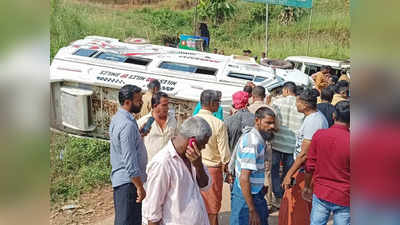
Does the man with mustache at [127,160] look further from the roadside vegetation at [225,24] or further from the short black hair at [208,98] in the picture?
the roadside vegetation at [225,24]

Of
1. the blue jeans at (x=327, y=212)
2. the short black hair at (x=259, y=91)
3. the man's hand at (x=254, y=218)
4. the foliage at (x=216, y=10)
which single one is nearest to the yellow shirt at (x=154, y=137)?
the man's hand at (x=254, y=218)

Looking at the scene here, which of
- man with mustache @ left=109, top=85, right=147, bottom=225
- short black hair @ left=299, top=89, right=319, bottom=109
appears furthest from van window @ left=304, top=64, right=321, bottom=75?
man with mustache @ left=109, top=85, right=147, bottom=225

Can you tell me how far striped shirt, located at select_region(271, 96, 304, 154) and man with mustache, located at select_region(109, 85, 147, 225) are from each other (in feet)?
4.38

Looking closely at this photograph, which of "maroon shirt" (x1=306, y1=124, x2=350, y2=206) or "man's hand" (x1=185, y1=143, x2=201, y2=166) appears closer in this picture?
"man's hand" (x1=185, y1=143, x2=201, y2=166)

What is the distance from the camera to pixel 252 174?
295 centimetres

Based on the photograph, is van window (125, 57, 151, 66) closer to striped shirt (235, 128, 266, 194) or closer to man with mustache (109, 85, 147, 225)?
man with mustache (109, 85, 147, 225)

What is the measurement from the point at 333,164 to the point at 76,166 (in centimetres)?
262

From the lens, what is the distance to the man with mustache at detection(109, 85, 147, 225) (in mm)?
2758

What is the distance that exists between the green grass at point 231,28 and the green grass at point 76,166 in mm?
2610

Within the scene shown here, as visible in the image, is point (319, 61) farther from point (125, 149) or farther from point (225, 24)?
point (125, 149)

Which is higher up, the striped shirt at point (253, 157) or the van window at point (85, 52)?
the van window at point (85, 52)

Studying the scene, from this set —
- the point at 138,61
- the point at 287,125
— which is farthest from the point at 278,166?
the point at 138,61

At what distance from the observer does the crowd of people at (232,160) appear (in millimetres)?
2283

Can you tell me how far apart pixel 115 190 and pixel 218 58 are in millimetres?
3076
